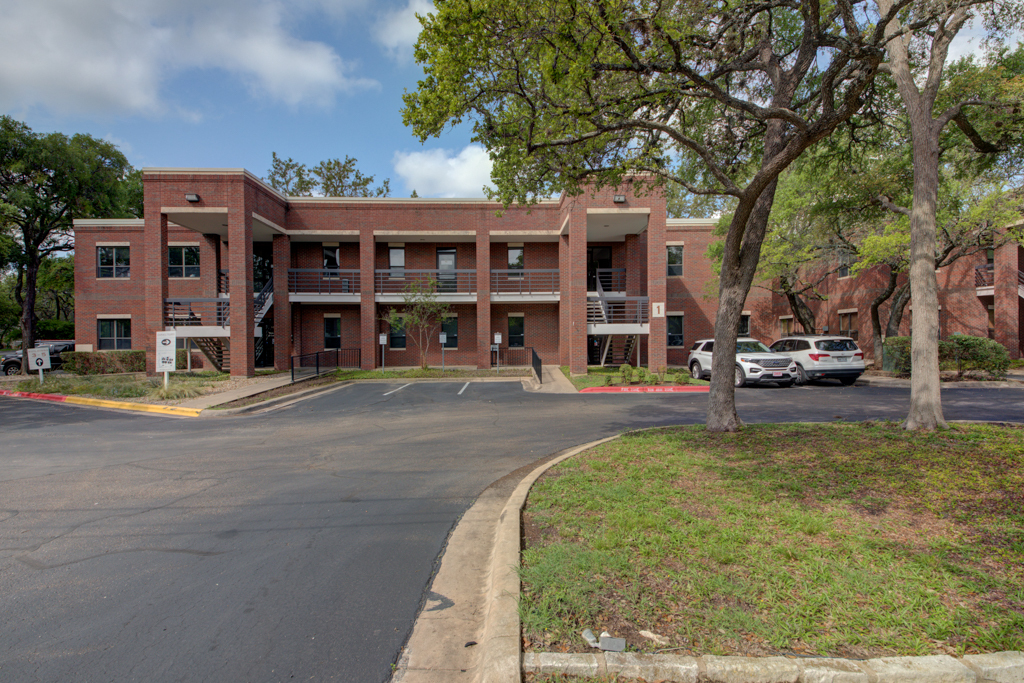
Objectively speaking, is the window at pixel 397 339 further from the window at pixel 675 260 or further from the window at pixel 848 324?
the window at pixel 848 324

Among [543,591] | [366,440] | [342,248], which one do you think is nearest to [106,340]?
[342,248]

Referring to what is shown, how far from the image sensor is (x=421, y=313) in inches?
908

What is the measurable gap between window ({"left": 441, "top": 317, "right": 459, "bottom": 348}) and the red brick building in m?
0.07

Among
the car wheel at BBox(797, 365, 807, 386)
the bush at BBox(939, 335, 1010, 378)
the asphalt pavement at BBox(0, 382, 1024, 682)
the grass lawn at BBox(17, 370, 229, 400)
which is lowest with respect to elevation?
the asphalt pavement at BBox(0, 382, 1024, 682)

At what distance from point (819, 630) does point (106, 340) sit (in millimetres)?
33928

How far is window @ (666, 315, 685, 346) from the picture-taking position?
2692 centimetres

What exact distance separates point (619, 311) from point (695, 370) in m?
5.72

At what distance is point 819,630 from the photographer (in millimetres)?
2805

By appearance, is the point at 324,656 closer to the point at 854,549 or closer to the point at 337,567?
the point at 337,567

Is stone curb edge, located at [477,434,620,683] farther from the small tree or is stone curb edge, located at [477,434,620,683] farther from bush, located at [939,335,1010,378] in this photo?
bush, located at [939,335,1010,378]

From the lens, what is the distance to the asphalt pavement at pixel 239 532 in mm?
2971

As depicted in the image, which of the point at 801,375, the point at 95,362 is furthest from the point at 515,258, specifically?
the point at 95,362

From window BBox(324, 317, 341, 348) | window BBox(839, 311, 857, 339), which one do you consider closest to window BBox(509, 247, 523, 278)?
window BBox(324, 317, 341, 348)

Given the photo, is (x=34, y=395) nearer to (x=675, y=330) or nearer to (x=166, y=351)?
(x=166, y=351)
